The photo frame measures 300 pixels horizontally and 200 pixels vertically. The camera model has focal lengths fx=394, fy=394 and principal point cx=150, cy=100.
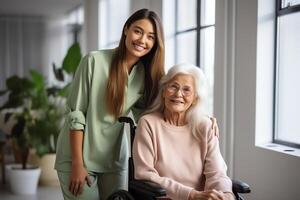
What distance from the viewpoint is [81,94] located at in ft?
5.60

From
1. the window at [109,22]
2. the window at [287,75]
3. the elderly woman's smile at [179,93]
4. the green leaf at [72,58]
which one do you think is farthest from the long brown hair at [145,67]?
the window at [109,22]

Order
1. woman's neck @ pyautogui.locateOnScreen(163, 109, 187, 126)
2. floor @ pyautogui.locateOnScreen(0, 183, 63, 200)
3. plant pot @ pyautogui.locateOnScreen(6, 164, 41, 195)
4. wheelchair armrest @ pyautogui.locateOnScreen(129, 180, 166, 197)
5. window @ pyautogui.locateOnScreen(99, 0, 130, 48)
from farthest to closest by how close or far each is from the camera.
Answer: window @ pyautogui.locateOnScreen(99, 0, 130, 48), plant pot @ pyautogui.locateOnScreen(6, 164, 41, 195), floor @ pyautogui.locateOnScreen(0, 183, 63, 200), woman's neck @ pyautogui.locateOnScreen(163, 109, 187, 126), wheelchair armrest @ pyautogui.locateOnScreen(129, 180, 166, 197)

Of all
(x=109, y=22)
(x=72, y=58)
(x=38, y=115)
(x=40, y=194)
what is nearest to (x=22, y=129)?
(x=38, y=115)

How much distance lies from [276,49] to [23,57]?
6588mm

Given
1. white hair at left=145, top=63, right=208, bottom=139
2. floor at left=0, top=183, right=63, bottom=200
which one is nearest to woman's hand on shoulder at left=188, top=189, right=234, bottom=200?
white hair at left=145, top=63, right=208, bottom=139

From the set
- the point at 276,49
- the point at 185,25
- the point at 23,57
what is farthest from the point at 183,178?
the point at 23,57

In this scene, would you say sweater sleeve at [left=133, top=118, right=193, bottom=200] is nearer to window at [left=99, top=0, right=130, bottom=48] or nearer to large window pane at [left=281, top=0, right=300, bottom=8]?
large window pane at [left=281, top=0, right=300, bottom=8]

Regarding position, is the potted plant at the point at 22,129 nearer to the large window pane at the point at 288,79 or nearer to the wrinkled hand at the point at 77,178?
the wrinkled hand at the point at 77,178

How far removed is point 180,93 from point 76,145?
496mm

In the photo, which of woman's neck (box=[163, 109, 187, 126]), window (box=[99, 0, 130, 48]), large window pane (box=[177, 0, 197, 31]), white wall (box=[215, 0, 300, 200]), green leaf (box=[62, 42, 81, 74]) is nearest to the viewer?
woman's neck (box=[163, 109, 187, 126])

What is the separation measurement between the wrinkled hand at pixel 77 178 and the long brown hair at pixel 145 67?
0.28 metres

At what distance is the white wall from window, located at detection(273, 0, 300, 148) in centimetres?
6

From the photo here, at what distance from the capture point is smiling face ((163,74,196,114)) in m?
1.67

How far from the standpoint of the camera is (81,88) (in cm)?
171
